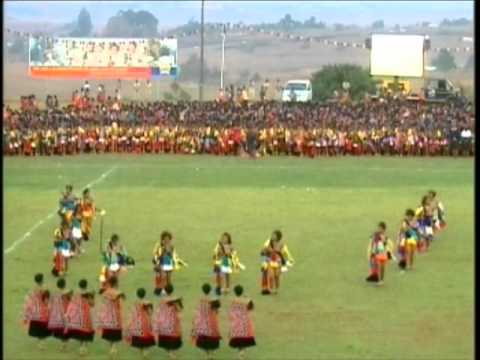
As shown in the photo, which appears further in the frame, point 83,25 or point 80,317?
point 83,25

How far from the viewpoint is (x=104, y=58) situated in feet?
206

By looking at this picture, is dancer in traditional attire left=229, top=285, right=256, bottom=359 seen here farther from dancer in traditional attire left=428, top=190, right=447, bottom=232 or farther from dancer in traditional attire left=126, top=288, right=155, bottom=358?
dancer in traditional attire left=428, top=190, right=447, bottom=232

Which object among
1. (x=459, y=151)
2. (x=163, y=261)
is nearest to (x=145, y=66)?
(x=459, y=151)

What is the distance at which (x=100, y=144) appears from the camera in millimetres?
48969

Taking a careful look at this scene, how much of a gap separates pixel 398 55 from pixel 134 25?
10661 centimetres

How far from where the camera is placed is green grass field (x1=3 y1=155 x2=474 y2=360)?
56.6 ft

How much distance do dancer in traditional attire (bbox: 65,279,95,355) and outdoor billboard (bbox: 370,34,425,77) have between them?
47.9m

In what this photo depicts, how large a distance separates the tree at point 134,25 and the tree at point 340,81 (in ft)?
273

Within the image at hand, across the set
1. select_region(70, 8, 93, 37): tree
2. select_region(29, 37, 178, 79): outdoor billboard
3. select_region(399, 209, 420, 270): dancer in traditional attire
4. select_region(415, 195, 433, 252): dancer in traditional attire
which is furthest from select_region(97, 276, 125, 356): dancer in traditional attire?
select_region(70, 8, 93, 37): tree

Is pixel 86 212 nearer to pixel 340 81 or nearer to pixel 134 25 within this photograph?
pixel 340 81

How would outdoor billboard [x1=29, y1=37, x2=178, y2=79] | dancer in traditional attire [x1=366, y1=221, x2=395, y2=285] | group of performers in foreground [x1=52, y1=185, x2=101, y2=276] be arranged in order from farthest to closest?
outdoor billboard [x1=29, y1=37, x2=178, y2=79], group of performers in foreground [x1=52, y1=185, x2=101, y2=276], dancer in traditional attire [x1=366, y1=221, x2=395, y2=285]

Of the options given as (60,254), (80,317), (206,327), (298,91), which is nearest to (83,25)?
(298,91)

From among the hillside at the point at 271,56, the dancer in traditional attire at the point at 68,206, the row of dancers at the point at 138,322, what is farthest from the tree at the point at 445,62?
the row of dancers at the point at 138,322

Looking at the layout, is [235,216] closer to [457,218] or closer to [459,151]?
[457,218]
